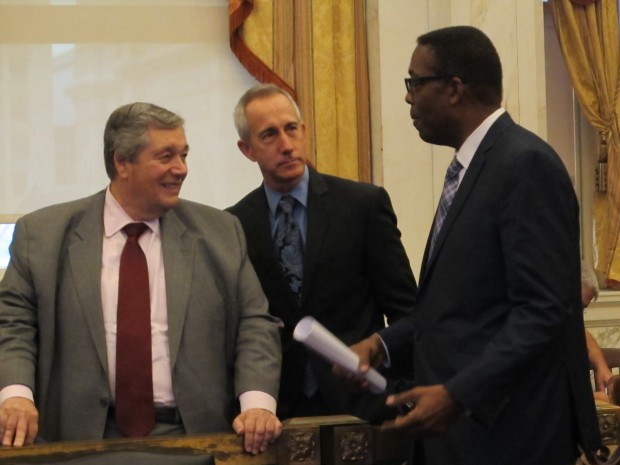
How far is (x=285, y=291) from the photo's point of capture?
3.46 metres

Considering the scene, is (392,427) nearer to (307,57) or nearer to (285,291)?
(285,291)

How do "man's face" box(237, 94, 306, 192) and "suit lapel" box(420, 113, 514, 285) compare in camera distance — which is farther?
"man's face" box(237, 94, 306, 192)

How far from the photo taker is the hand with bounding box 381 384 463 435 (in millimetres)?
2305

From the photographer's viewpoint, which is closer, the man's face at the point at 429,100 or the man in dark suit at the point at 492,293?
the man in dark suit at the point at 492,293

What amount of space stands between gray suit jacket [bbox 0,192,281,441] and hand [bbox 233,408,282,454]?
176mm

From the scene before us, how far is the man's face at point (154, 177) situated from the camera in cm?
328

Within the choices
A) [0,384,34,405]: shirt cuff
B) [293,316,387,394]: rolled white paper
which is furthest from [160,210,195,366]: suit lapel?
[293,316,387,394]: rolled white paper

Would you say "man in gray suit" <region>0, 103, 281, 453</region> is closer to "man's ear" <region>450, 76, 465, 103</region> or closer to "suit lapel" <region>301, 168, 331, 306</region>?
"suit lapel" <region>301, 168, 331, 306</region>

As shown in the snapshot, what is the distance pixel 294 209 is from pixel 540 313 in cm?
142

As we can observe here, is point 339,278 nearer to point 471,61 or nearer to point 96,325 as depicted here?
point 96,325

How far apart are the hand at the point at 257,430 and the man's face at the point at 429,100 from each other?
0.92 meters

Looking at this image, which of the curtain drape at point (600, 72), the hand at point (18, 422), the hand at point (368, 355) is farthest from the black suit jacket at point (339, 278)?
the curtain drape at point (600, 72)

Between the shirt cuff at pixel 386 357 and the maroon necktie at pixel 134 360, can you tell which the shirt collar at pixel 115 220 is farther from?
the shirt cuff at pixel 386 357

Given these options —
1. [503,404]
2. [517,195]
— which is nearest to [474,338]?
[503,404]
